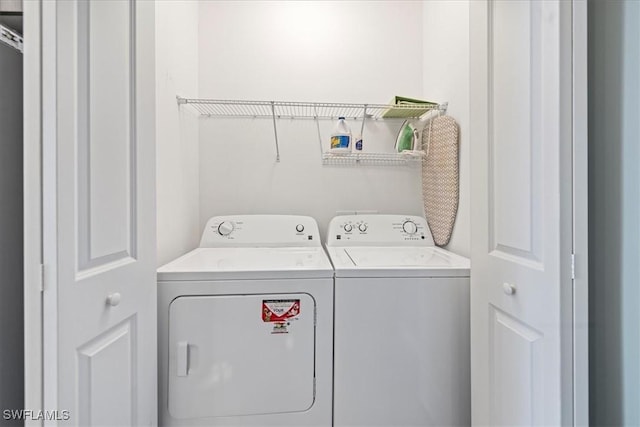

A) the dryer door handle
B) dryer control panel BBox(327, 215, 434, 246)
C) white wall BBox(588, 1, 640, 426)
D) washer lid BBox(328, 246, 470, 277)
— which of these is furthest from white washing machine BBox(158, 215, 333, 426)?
white wall BBox(588, 1, 640, 426)

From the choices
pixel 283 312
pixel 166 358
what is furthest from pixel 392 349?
pixel 166 358

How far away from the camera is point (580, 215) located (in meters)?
0.81

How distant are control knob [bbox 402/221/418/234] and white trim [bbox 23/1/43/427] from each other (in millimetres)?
1756

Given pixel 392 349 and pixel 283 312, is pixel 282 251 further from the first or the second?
pixel 392 349

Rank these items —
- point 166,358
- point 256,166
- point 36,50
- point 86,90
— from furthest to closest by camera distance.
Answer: point 256,166 → point 166,358 → point 86,90 → point 36,50

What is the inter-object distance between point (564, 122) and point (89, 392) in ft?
4.79

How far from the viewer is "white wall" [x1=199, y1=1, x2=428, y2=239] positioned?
83.9 inches

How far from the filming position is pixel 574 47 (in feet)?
2.61

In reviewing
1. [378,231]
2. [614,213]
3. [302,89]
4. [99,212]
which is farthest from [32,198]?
[302,89]

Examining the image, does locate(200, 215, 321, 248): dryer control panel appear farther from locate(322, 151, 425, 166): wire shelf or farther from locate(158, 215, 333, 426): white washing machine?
locate(158, 215, 333, 426): white washing machine

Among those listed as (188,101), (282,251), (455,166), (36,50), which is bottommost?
(282,251)

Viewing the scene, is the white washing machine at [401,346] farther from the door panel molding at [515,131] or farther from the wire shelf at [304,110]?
the wire shelf at [304,110]

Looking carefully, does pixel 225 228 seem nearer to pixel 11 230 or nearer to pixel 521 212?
pixel 11 230

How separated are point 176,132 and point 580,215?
1.81 metres
